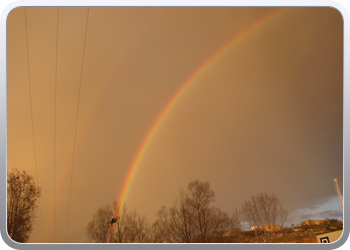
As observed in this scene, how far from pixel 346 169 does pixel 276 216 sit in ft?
57.6

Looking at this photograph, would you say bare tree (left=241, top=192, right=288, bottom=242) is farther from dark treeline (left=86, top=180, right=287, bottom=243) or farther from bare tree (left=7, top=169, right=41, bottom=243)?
bare tree (left=7, top=169, right=41, bottom=243)

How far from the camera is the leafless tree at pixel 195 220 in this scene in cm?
1845

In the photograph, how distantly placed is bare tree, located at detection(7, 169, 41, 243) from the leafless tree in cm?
923

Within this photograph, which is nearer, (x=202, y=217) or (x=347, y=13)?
(x=347, y=13)

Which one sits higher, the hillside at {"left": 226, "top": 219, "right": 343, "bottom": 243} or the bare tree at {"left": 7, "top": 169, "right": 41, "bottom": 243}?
the bare tree at {"left": 7, "top": 169, "right": 41, "bottom": 243}

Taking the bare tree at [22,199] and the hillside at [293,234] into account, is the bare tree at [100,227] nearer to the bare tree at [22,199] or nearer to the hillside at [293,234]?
the bare tree at [22,199]

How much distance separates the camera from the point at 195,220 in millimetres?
19156

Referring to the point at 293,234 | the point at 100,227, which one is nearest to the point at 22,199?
the point at 100,227

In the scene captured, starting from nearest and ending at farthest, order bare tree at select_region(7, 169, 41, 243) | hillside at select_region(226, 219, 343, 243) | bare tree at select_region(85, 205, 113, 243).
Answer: bare tree at select_region(7, 169, 41, 243) → hillside at select_region(226, 219, 343, 243) → bare tree at select_region(85, 205, 113, 243)

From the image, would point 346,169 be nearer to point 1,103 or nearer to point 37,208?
point 1,103

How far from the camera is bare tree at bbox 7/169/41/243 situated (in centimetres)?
1450

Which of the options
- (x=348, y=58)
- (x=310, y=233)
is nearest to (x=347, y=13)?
(x=348, y=58)

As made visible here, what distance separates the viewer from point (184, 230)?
18922 millimetres

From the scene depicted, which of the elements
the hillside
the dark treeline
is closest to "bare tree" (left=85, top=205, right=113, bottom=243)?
the dark treeline
